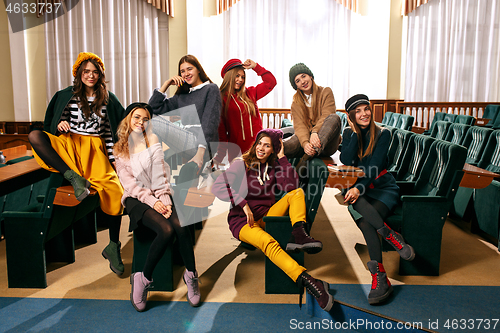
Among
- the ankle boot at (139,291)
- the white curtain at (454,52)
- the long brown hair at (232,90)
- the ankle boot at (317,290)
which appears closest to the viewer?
the ankle boot at (317,290)

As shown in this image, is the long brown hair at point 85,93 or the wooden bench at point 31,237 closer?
the wooden bench at point 31,237

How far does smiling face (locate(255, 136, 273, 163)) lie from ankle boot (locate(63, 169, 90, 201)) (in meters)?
1.07

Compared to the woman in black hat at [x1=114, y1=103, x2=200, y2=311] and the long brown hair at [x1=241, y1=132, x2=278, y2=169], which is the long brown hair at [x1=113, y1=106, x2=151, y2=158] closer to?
the woman in black hat at [x1=114, y1=103, x2=200, y2=311]

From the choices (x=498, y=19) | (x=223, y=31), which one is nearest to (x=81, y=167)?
(x=223, y=31)

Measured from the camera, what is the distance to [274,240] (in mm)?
2170

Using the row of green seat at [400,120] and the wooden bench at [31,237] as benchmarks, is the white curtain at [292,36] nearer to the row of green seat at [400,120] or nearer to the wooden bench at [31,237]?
the row of green seat at [400,120]

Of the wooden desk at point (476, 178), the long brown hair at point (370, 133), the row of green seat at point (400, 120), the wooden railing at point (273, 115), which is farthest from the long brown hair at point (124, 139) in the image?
the wooden railing at point (273, 115)

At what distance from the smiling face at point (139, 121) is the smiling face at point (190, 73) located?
34cm

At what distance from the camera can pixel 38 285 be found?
227cm

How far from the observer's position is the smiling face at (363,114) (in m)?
2.43

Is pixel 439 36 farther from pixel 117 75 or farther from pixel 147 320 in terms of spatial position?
pixel 147 320

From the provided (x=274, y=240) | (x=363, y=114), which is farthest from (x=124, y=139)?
(x=363, y=114)

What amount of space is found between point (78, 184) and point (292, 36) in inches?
251

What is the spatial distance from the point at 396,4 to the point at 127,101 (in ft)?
18.6
